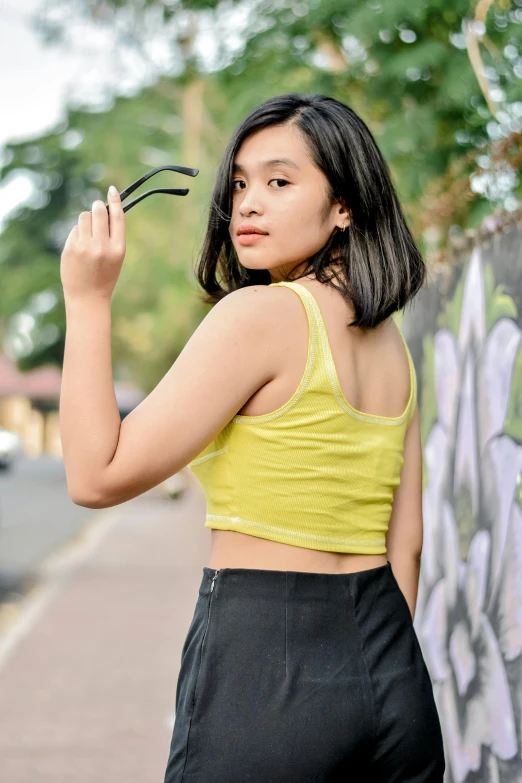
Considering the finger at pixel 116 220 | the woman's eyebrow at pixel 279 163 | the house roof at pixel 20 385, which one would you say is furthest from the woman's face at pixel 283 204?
the house roof at pixel 20 385

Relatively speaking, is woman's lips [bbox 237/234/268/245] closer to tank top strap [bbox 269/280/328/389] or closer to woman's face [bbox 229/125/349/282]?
woman's face [bbox 229/125/349/282]

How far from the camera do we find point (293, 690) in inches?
62.1

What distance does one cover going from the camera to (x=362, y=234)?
6.02 ft

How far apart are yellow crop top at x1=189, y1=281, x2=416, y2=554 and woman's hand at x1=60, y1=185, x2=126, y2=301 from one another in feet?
0.91

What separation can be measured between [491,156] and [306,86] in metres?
2.70

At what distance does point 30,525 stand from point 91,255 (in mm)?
15511

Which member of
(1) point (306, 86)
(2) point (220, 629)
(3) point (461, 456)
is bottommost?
(2) point (220, 629)

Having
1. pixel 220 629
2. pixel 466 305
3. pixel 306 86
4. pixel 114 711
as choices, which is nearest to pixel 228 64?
pixel 306 86

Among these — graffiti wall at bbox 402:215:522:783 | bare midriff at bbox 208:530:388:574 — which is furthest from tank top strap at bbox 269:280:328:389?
graffiti wall at bbox 402:215:522:783

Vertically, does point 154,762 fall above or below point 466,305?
below

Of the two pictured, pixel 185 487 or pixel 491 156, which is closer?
pixel 491 156

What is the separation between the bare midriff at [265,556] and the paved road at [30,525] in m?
8.60

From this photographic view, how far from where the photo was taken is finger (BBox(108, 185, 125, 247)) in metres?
1.62

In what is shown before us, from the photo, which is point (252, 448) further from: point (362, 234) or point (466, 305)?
point (466, 305)
